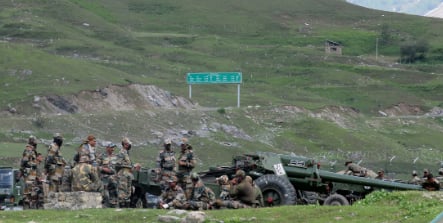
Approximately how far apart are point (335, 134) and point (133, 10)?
3680 inches

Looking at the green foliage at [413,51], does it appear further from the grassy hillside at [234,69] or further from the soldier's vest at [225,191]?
the soldier's vest at [225,191]

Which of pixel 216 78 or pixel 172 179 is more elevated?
pixel 216 78

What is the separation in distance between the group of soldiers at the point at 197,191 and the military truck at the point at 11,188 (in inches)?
179

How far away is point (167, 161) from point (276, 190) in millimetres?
3252

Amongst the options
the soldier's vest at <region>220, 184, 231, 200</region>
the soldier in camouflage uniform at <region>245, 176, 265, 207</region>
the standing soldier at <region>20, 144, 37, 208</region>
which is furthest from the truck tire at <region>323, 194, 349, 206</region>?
the standing soldier at <region>20, 144, 37, 208</region>

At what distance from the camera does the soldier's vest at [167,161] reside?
34812 mm

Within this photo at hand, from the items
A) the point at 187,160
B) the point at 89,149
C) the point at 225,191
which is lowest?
Result: the point at 225,191

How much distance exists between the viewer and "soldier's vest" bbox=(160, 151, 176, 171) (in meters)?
34.8

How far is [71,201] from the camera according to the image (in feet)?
99.9

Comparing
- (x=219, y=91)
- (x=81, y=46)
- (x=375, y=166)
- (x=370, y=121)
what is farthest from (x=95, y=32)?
(x=375, y=166)

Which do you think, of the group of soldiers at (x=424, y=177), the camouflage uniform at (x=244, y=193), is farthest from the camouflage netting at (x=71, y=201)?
the group of soldiers at (x=424, y=177)

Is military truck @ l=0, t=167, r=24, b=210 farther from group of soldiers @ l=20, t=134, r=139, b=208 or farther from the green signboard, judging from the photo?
the green signboard

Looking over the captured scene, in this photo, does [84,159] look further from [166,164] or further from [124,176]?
[166,164]

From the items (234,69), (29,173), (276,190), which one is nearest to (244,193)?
(276,190)
